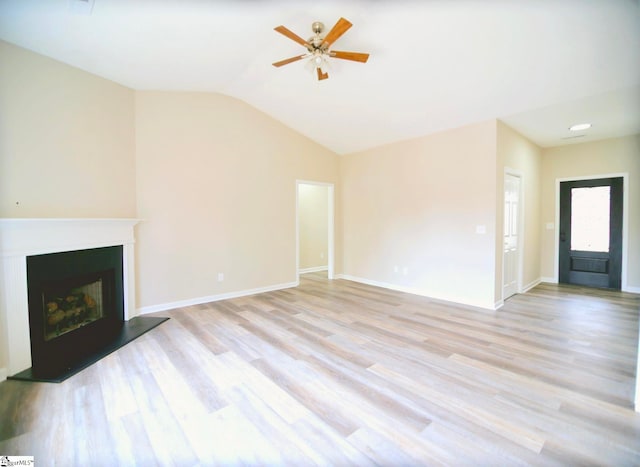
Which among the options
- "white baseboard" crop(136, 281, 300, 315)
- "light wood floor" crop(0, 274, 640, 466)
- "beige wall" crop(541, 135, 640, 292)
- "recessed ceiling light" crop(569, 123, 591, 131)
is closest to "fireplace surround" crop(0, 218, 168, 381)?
"white baseboard" crop(136, 281, 300, 315)

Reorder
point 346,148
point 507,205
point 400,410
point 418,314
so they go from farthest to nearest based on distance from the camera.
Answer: point 346,148 → point 507,205 → point 418,314 → point 400,410

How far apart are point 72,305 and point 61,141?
180 cm

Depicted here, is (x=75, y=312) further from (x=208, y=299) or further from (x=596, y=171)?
(x=596, y=171)

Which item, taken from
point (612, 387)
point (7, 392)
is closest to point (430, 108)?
point (612, 387)

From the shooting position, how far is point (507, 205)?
180 inches

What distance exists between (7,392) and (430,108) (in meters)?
5.29

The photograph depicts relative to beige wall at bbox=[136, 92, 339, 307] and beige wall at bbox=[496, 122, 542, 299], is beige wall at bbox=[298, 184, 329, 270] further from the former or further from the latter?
beige wall at bbox=[496, 122, 542, 299]

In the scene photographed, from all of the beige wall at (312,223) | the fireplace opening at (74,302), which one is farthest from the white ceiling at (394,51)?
the beige wall at (312,223)

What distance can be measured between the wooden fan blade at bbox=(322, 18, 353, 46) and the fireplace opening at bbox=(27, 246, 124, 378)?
131 inches

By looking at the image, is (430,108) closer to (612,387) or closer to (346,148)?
(346,148)

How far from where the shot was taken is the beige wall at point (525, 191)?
4.14 m

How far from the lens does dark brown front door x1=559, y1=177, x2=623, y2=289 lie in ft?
16.6

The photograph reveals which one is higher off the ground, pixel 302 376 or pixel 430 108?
pixel 430 108

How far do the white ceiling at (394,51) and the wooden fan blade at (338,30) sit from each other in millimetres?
319
